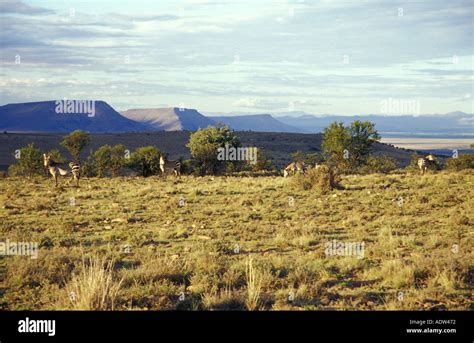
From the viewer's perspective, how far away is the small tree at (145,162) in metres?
40.4

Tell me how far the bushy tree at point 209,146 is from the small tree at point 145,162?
3438 millimetres

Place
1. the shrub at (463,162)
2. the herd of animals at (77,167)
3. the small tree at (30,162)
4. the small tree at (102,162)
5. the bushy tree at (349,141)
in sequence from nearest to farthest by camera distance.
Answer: the herd of animals at (77,167) < the small tree at (30,162) < the small tree at (102,162) < the bushy tree at (349,141) < the shrub at (463,162)

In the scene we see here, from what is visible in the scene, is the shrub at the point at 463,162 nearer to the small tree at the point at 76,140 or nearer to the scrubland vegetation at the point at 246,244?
the scrubland vegetation at the point at 246,244

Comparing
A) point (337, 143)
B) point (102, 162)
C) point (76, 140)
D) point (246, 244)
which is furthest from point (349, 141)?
point (246, 244)

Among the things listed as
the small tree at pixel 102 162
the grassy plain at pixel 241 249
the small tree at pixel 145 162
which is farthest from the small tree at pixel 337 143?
the small tree at pixel 102 162

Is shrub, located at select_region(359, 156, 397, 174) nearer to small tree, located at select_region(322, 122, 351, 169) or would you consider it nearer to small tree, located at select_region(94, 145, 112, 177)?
small tree, located at select_region(322, 122, 351, 169)

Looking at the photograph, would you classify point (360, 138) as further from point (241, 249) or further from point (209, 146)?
point (241, 249)

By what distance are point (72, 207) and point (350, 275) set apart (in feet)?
43.9

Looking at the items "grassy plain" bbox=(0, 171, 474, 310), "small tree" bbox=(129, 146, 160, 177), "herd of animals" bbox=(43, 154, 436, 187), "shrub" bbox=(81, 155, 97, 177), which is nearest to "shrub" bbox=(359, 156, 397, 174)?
"herd of animals" bbox=(43, 154, 436, 187)

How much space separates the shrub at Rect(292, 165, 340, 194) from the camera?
23.2 m

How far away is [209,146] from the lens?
134ft

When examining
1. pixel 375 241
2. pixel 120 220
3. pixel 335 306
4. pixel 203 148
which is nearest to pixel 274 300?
pixel 335 306

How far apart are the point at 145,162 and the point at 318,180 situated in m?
21.1

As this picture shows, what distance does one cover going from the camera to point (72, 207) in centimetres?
1950
